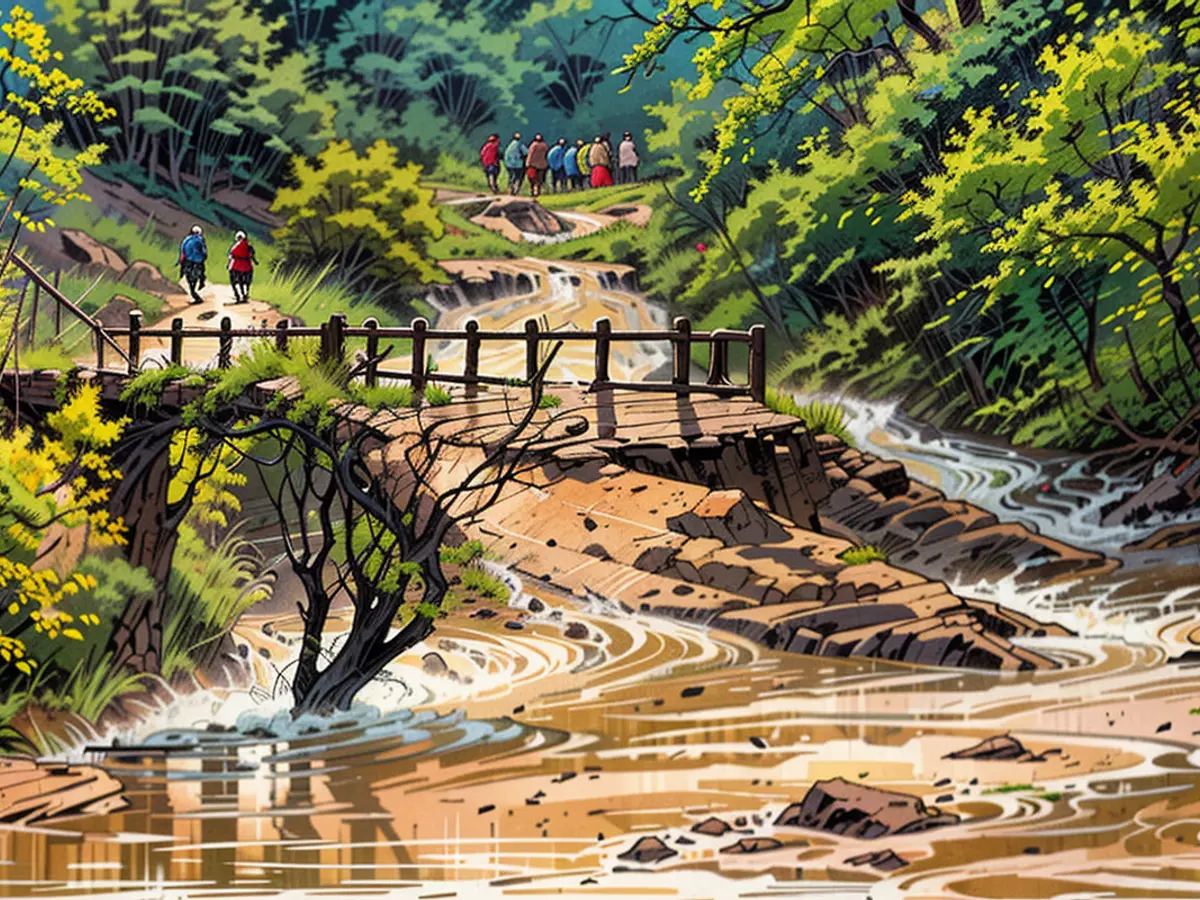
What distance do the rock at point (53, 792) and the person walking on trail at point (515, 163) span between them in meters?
22.8

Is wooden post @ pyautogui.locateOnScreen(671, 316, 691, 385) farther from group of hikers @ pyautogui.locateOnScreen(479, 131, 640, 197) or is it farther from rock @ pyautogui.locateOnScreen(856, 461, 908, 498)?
group of hikers @ pyautogui.locateOnScreen(479, 131, 640, 197)

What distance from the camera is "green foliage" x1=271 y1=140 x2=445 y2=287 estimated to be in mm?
26281

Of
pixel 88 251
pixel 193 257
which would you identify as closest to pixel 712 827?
pixel 193 257

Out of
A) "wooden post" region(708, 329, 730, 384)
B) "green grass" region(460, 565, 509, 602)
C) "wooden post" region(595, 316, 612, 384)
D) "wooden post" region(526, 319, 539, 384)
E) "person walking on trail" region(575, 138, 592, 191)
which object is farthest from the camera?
"person walking on trail" region(575, 138, 592, 191)

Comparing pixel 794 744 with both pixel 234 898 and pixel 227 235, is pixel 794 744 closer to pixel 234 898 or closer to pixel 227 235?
pixel 234 898

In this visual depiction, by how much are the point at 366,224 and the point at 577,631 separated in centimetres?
1499

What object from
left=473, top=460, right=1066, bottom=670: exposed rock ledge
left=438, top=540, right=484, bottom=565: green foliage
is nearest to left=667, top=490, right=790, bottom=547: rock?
left=473, top=460, right=1066, bottom=670: exposed rock ledge

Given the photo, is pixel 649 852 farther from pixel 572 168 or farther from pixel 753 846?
pixel 572 168

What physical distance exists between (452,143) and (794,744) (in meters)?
24.5

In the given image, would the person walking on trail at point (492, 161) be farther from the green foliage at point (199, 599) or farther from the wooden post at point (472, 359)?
the green foliage at point (199, 599)

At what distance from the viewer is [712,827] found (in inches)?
310

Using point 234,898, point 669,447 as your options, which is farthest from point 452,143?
point 234,898

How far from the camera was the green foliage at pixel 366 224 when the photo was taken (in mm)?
26281

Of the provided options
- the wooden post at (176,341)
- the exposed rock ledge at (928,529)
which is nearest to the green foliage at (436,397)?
the wooden post at (176,341)
